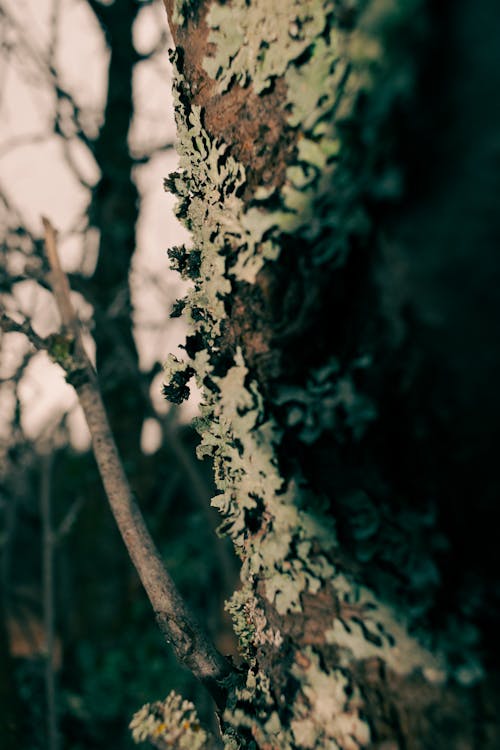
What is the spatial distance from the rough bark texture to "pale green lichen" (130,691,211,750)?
0.81 ft

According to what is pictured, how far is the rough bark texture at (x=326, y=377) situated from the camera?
73 centimetres

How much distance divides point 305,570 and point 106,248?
5664mm

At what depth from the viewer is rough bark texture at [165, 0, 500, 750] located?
73 centimetres

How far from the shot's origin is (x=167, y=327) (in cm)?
704

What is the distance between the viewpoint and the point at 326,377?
86cm

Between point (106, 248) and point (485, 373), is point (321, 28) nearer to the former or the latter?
point (485, 373)

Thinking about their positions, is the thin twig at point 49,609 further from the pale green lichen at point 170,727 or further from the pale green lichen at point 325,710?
the pale green lichen at point 325,710

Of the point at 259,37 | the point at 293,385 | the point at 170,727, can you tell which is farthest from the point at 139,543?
the point at 259,37

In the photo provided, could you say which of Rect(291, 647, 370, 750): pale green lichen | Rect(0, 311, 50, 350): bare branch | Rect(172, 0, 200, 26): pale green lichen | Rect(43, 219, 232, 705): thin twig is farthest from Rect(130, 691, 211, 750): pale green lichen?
Rect(172, 0, 200, 26): pale green lichen

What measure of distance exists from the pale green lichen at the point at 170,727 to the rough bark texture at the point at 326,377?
0.25m

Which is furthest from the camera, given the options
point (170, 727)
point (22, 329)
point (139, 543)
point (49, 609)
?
point (49, 609)

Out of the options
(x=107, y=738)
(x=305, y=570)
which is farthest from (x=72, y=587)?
(x=305, y=570)

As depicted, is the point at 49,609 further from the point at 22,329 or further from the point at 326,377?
the point at 326,377

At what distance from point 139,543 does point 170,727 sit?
505 millimetres
